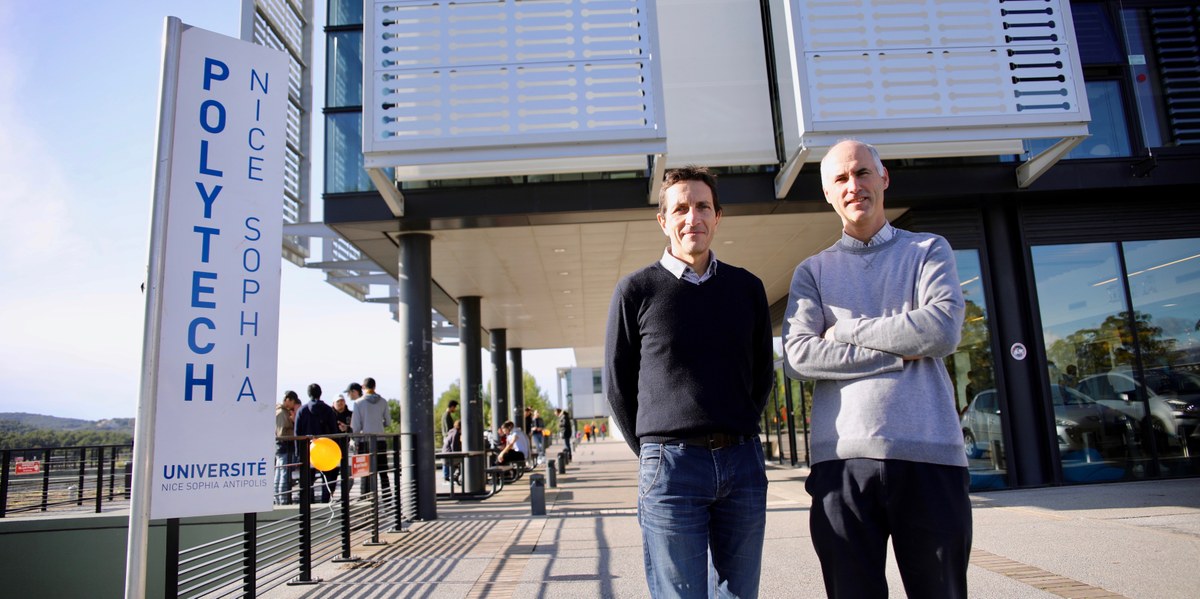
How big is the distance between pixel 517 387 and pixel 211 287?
899 inches

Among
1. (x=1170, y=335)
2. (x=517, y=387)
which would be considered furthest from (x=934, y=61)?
(x=517, y=387)

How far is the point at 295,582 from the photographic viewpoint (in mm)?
5469

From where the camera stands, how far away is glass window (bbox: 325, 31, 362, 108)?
998cm

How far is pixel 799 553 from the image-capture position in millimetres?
6035

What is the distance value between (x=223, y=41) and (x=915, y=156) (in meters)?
7.47

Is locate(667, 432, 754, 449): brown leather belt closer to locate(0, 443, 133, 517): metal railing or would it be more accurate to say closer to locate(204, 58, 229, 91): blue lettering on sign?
locate(204, 58, 229, 91): blue lettering on sign

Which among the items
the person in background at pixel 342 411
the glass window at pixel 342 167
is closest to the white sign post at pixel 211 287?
the glass window at pixel 342 167

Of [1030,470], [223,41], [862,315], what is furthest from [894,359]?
[1030,470]

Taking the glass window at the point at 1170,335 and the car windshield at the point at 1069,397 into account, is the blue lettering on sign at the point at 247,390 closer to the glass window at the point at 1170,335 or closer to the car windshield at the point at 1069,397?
the car windshield at the point at 1069,397

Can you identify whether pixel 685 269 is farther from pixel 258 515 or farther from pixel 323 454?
pixel 258 515

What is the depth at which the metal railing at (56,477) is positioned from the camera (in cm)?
1161

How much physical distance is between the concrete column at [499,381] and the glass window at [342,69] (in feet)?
35.5

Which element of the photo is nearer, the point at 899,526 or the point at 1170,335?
the point at 899,526

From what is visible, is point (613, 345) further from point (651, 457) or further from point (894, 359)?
point (894, 359)
